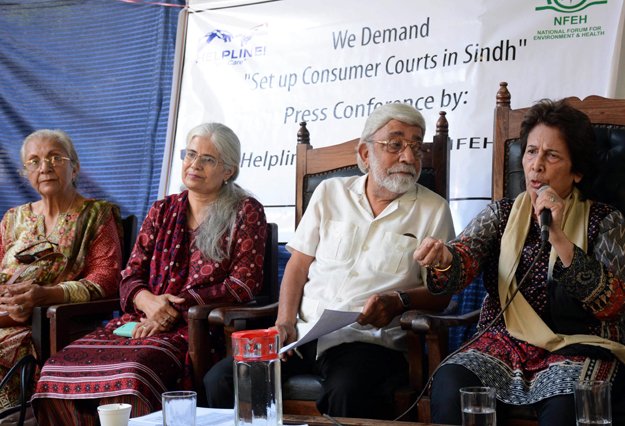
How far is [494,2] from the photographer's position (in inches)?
123

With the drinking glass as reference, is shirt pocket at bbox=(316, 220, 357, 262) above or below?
above

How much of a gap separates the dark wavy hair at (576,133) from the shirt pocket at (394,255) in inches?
21.5

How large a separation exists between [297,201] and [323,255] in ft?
1.26

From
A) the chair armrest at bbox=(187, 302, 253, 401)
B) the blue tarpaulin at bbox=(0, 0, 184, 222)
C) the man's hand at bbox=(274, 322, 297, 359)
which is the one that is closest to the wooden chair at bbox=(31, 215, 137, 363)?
the chair armrest at bbox=(187, 302, 253, 401)

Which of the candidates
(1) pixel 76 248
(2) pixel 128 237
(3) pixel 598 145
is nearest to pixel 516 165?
(3) pixel 598 145

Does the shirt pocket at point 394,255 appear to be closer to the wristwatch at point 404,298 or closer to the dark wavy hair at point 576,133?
the wristwatch at point 404,298

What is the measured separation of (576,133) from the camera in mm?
2365

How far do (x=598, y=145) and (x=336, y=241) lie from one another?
34.1 inches

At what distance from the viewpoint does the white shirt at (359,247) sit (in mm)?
2584

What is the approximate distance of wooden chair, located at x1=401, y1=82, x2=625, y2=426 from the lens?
89.0 inches

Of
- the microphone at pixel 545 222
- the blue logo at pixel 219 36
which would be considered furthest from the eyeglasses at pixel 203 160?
the microphone at pixel 545 222

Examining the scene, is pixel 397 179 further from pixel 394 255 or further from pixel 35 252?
pixel 35 252

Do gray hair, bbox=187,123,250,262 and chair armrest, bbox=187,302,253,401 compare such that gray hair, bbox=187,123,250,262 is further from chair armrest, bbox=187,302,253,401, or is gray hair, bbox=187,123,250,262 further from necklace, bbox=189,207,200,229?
chair armrest, bbox=187,302,253,401

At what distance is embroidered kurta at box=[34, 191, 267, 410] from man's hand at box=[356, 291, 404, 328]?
593mm
